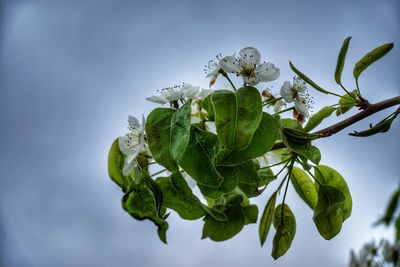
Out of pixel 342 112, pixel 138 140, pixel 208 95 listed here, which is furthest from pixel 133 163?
pixel 342 112

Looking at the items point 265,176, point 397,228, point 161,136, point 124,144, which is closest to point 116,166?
point 124,144

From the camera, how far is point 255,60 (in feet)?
2.44

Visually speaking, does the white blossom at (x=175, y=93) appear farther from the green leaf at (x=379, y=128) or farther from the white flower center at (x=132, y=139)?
the green leaf at (x=379, y=128)

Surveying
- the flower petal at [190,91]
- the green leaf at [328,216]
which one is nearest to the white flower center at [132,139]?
the flower petal at [190,91]

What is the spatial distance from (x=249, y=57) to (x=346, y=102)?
0.60 ft

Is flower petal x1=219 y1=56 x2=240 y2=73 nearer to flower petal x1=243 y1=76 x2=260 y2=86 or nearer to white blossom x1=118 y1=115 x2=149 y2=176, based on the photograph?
flower petal x1=243 y1=76 x2=260 y2=86

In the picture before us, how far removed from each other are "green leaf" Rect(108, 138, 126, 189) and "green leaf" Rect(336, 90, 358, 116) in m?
0.40

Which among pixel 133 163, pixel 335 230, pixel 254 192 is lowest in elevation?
pixel 335 230

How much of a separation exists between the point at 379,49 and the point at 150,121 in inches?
15.6

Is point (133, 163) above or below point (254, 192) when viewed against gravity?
above

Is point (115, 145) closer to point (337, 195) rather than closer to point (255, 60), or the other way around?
point (255, 60)

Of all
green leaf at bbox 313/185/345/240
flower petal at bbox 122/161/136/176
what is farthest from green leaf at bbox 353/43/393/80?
flower petal at bbox 122/161/136/176

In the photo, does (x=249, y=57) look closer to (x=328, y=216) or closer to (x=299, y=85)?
(x=299, y=85)

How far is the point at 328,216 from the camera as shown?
699 millimetres
